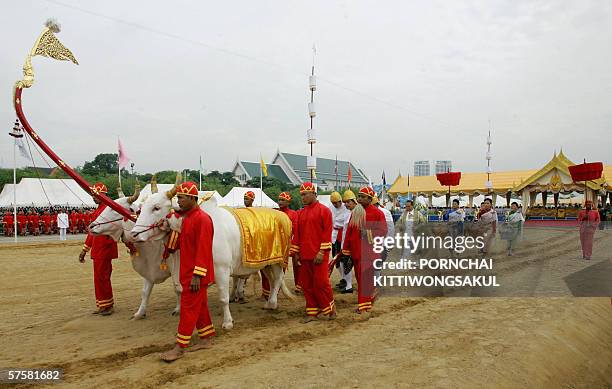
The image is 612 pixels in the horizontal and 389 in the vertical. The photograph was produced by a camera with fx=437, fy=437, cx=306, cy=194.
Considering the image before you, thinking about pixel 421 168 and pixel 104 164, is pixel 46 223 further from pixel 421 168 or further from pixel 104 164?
pixel 421 168

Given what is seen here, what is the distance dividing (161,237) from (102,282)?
6.09ft

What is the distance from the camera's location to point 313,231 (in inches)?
253

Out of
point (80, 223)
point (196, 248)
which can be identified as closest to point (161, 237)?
point (196, 248)

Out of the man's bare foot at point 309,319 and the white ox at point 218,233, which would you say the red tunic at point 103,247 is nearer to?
the white ox at point 218,233

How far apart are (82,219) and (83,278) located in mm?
15377

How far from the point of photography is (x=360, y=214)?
6.96 metres

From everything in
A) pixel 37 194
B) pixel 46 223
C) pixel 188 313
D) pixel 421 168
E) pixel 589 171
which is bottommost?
pixel 46 223

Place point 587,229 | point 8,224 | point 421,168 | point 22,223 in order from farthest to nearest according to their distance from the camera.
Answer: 1. point 421,168
2. point 22,223
3. point 8,224
4. point 587,229

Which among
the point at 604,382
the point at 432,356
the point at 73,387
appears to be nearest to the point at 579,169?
the point at 604,382

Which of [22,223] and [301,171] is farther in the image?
[301,171]

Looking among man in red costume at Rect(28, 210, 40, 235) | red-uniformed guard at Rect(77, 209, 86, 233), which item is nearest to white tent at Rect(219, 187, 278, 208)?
red-uniformed guard at Rect(77, 209, 86, 233)

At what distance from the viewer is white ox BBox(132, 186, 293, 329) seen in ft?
17.8

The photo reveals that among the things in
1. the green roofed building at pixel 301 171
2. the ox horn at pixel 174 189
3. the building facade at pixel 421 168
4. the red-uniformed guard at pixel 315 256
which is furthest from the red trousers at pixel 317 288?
the building facade at pixel 421 168

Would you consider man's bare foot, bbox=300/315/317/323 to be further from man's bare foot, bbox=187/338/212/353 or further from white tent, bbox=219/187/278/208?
white tent, bbox=219/187/278/208
